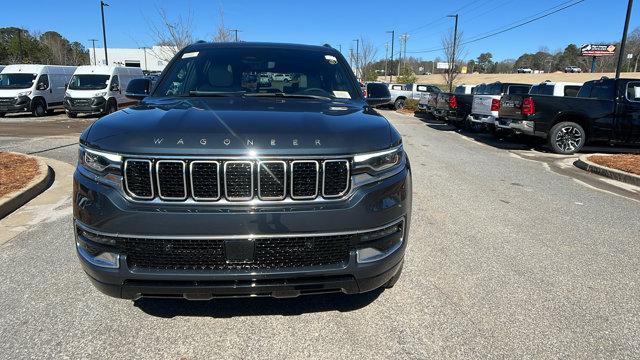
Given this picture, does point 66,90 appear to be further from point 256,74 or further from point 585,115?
point 585,115

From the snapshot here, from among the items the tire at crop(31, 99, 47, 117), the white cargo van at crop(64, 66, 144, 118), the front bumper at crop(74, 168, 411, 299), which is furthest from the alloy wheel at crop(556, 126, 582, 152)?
the tire at crop(31, 99, 47, 117)

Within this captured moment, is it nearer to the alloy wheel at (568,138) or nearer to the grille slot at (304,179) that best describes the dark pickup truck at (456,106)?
the alloy wheel at (568,138)

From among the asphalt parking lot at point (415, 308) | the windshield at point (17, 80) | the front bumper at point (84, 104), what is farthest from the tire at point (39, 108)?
the asphalt parking lot at point (415, 308)

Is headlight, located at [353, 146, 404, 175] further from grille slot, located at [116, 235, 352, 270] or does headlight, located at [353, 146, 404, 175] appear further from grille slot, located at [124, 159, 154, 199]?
grille slot, located at [124, 159, 154, 199]

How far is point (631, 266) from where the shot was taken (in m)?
4.06

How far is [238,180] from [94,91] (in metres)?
19.9

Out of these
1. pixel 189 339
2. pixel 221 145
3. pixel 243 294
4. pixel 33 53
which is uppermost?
pixel 33 53

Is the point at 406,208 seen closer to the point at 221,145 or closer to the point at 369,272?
the point at 369,272

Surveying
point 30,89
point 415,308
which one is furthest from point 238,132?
point 30,89

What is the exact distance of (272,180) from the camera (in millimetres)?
2398

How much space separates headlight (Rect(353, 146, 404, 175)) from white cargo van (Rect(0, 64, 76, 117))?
22.2 meters

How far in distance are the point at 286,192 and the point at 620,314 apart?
2565 millimetres

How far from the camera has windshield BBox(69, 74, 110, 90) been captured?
65.4ft

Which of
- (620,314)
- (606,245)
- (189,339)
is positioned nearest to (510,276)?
(620,314)
